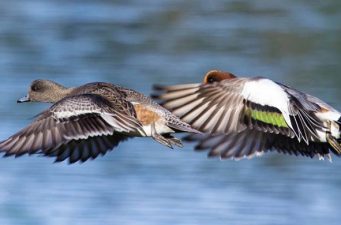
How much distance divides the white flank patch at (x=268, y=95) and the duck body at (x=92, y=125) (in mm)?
327

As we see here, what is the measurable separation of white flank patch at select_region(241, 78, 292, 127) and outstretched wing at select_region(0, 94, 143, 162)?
1.88ft

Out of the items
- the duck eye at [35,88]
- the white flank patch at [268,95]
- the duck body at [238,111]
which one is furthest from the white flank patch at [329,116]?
the duck eye at [35,88]

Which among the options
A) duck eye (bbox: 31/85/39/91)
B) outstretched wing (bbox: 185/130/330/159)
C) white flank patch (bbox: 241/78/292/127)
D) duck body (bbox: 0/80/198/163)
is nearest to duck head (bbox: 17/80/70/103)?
duck eye (bbox: 31/85/39/91)

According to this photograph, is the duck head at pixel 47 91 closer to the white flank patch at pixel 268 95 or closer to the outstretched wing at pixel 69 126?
the outstretched wing at pixel 69 126

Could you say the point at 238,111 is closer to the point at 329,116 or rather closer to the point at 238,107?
the point at 238,107

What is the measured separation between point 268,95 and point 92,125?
0.84 m

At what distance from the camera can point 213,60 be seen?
10258mm

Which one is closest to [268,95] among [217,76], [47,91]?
[217,76]

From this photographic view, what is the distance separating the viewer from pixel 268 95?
628 cm

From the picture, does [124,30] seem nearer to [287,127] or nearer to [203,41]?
[203,41]

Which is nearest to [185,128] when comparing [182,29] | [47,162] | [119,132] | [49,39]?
[119,132]

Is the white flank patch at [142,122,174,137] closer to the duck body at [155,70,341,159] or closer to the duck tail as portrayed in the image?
the duck body at [155,70,341,159]

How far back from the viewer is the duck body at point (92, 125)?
6.27 meters

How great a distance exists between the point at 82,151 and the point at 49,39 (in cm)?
403
